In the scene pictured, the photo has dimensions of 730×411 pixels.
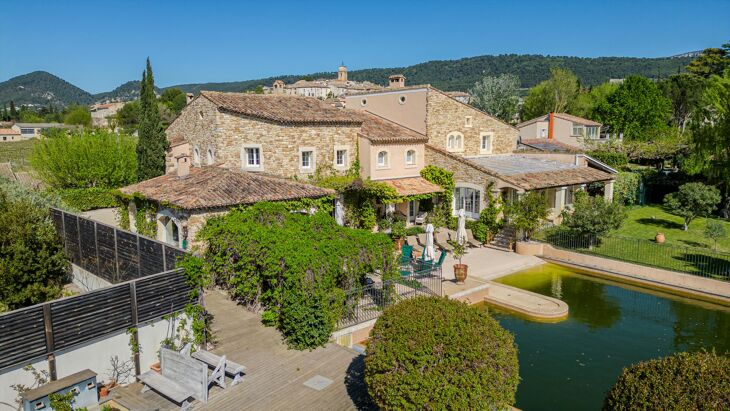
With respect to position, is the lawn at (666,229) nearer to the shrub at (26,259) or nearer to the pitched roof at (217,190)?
the pitched roof at (217,190)

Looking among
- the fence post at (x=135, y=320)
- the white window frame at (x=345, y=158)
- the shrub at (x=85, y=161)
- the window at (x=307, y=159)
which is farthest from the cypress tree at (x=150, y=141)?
the fence post at (x=135, y=320)

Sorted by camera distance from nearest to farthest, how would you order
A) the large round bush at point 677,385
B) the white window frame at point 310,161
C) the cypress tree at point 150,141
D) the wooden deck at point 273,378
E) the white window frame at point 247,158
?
the large round bush at point 677,385, the wooden deck at point 273,378, the white window frame at point 247,158, the white window frame at point 310,161, the cypress tree at point 150,141

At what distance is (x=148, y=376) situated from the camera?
35.6 feet

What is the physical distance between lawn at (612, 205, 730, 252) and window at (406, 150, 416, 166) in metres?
11.9

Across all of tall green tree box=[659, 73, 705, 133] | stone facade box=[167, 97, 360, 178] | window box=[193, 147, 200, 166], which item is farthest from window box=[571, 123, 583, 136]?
window box=[193, 147, 200, 166]

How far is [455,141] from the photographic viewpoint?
32219 millimetres

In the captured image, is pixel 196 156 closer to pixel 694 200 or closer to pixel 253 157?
pixel 253 157

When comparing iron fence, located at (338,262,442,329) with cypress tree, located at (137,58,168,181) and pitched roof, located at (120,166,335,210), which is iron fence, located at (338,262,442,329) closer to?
pitched roof, located at (120,166,335,210)

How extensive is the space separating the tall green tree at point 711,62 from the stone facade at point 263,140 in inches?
2358

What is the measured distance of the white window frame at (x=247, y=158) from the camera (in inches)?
979

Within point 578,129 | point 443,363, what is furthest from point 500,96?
point 443,363

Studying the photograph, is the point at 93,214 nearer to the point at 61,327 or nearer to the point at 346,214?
the point at 346,214

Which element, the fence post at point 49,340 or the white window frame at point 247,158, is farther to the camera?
the white window frame at point 247,158

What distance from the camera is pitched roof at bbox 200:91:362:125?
24.7m
